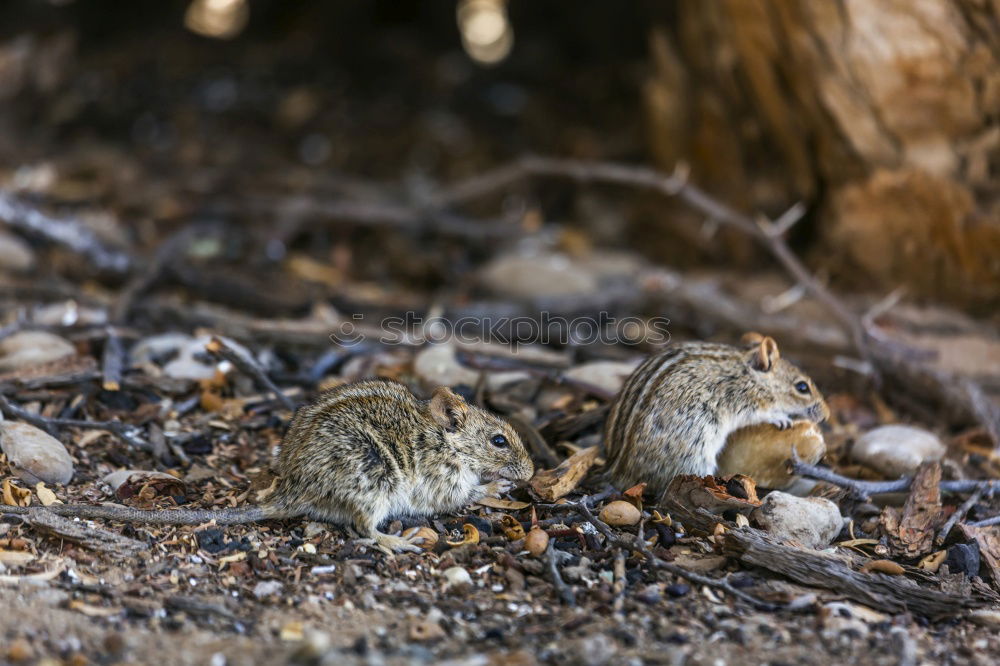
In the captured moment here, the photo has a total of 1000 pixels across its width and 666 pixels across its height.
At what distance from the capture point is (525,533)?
16.9 ft

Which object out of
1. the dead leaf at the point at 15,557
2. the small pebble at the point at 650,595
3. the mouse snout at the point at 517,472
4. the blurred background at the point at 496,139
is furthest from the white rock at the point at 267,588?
the blurred background at the point at 496,139

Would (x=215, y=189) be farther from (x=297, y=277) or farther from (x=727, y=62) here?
(x=727, y=62)

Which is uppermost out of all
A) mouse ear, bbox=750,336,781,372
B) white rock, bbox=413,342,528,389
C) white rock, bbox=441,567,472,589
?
mouse ear, bbox=750,336,781,372

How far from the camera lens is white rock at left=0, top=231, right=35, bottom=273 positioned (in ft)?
28.6

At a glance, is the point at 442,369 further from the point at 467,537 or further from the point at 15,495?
the point at 15,495

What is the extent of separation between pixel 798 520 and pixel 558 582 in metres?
1.32

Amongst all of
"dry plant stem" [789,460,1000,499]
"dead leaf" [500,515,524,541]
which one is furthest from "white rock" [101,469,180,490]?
"dry plant stem" [789,460,1000,499]

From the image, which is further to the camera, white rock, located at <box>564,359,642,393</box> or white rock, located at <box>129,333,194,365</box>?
white rock, located at <box>129,333,194,365</box>

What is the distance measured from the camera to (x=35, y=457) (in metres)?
5.33

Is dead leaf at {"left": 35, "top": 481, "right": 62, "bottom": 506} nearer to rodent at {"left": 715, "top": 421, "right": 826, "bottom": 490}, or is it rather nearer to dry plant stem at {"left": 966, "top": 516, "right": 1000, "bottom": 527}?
rodent at {"left": 715, "top": 421, "right": 826, "bottom": 490}

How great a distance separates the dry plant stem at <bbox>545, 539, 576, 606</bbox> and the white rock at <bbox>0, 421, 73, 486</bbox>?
2493 millimetres

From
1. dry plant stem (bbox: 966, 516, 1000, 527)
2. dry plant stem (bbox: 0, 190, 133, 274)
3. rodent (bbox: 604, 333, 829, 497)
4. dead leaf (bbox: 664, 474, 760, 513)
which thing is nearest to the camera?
dead leaf (bbox: 664, 474, 760, 513)

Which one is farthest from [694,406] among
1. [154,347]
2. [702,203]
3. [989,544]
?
[154,347]

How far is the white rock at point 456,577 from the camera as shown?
4.65 m
